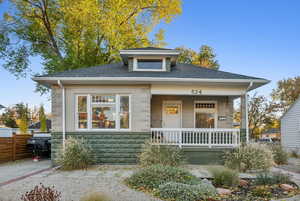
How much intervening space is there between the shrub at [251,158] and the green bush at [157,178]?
10.0 feet

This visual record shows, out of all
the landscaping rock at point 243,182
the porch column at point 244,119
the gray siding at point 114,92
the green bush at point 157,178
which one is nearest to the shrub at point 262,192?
the landscaping rock at point 243,182

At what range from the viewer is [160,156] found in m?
7.89

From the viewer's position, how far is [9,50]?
1681cm

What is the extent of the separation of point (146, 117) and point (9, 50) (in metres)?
13.9

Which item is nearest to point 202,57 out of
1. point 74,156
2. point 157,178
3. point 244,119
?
point 244,119

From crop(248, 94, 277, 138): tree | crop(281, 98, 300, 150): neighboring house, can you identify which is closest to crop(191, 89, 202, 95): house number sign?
crop(281, 98, 300, 150): neighboring house

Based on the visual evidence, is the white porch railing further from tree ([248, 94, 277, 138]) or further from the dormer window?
tree ([248, 94, 277, 138])

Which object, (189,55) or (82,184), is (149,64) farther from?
(189,55)

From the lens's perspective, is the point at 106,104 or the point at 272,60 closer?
the point at 106,104

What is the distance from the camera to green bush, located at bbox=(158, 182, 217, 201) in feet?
14.9

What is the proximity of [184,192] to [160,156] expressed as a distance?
328cm

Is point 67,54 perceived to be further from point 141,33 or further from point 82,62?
point 141,33

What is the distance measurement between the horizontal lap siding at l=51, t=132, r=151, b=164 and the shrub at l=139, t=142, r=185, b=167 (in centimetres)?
72

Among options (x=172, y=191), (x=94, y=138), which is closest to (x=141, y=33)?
(x=94, y=138)
